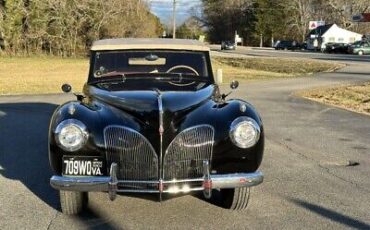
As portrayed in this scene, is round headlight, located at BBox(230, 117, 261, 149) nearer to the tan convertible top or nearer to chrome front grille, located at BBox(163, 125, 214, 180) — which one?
chrome front grille, located at BBox(163, 125, 214, 180)

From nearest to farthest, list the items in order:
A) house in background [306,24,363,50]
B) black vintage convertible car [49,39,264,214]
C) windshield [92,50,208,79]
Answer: black vintage convertible car [49,39,264,214], windshield [92,50,208,79], house in background [306,24,363,50]

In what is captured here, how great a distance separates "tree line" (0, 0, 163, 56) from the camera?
47562 millimetres

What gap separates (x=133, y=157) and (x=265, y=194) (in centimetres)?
191

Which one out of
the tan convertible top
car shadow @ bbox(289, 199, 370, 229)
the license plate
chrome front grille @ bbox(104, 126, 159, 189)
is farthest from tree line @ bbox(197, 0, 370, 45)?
the license plate

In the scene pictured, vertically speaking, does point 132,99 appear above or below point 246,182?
above

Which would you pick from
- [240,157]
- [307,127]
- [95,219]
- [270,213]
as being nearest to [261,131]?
[240,157]

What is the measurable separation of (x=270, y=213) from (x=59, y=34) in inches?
1773

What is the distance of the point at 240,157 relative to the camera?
5250mm

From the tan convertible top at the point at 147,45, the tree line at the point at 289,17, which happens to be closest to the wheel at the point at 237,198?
the tan convertible top at the point at 147,45

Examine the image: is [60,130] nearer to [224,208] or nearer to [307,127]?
[224,208]

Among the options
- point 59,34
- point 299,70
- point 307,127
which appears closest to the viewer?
point 307,127

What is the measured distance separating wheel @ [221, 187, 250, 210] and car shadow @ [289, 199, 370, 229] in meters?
0.65

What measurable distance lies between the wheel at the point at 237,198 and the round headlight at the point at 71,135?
1573 millimetres

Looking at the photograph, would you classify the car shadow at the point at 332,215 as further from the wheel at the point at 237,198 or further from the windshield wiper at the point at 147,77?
the windshield wiper at the point at 147,77
